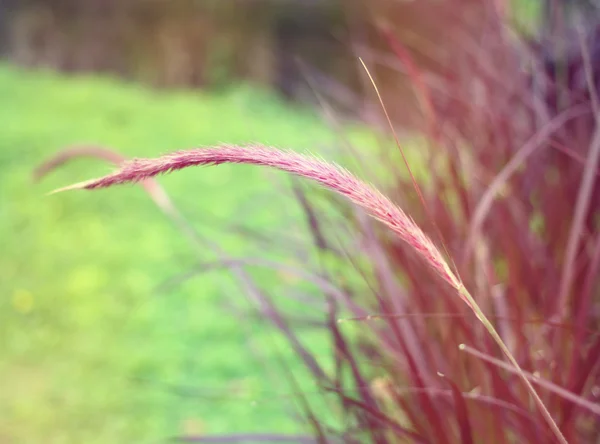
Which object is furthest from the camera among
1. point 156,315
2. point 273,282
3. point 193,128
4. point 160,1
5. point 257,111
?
point 160,1

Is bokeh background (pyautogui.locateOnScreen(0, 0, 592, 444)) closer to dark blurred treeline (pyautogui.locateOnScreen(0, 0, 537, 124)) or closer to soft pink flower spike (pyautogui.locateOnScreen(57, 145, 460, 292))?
dark blurred treeline (pyautogui.locateOnScreen(0, 0, 537, 124))

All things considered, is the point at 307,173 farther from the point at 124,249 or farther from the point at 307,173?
the point at 124,249

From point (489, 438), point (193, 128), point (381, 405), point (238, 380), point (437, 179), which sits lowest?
point (193, 128)

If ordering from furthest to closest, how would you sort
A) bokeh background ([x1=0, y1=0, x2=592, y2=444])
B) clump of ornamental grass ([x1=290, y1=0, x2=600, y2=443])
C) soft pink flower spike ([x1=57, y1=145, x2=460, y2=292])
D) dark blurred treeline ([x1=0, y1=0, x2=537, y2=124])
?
dark blurred treeline ([x1=0, y1=0, x2=537, y2=124]), bokeh background ([x1=0, y1=0, x2=592, y2=444]), clump of ornamental grass ([x1=290, y1=0, x2=600, y2=443]), soft pink flower spike ([x1=57, y1=145, x2=460, y2=292])

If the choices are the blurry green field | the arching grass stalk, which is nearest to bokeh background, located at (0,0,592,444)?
the blurry green field

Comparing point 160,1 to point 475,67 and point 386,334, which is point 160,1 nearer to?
point 475,67

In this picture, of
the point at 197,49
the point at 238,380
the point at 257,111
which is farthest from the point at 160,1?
the point at 238,380

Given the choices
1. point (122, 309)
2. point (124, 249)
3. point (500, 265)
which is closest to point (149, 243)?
point (124, 249)
